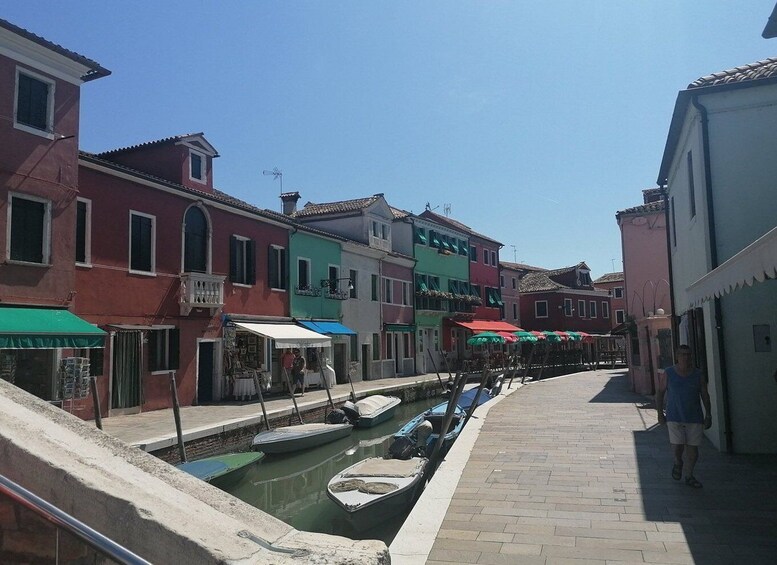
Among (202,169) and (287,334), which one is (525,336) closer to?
→ (287,334)

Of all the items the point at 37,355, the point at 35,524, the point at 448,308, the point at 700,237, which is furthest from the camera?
the point at 448,308

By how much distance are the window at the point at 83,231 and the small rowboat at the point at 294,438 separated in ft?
19.6

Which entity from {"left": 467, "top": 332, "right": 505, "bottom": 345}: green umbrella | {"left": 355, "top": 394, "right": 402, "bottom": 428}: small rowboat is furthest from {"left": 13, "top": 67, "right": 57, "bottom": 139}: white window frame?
{"left": 467, "top": 332, "right": 505, "bottom": 345}: green umbrella

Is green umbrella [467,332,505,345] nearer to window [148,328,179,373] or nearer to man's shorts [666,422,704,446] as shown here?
window [148,328,179,373]

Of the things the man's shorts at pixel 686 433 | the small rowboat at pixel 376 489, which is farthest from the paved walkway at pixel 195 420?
the man's shorts at pixel 686 433

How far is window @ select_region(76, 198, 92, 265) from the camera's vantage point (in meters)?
14.5

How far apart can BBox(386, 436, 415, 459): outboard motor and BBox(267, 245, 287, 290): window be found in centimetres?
1186

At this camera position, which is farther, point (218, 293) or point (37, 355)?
point (218, 293)

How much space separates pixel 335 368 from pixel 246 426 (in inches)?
467

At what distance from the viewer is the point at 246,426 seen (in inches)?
570

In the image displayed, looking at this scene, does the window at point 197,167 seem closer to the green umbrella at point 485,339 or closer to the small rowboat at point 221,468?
the small rowboat at point 221,468

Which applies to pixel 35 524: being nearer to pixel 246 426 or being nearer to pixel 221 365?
pixel 246 426

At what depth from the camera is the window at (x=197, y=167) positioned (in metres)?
18.6

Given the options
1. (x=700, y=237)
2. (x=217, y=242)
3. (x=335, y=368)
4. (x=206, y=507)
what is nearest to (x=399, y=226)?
(x=335, y=368)
